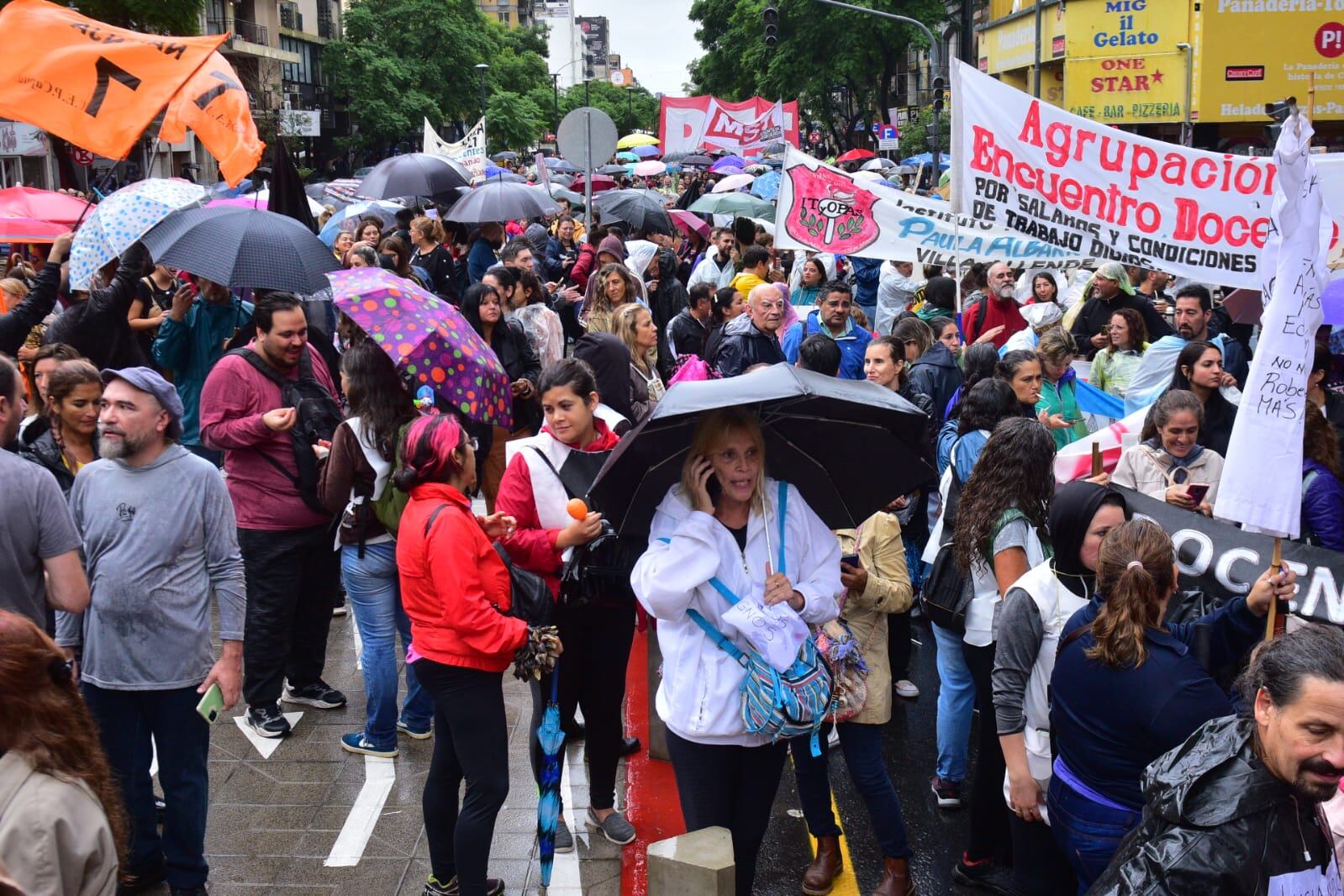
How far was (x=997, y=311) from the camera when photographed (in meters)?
10.8

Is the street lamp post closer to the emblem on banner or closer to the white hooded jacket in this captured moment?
the emblem on banner

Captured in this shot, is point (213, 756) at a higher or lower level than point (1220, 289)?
lower

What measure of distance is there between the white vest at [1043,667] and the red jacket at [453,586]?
1648 mm

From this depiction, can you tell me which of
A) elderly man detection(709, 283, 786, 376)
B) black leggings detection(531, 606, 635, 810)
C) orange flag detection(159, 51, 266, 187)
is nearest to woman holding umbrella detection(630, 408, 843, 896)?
black leggings detection(531, 606, 635, 810)

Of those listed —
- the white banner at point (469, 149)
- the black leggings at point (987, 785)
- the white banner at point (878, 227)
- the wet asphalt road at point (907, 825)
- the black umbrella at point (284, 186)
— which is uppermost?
the white banner at point (469, 149)

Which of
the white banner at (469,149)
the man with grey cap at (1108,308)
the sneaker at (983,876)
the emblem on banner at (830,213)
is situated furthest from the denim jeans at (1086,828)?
the white banner at (469,149)

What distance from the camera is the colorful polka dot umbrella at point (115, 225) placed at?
256 inches

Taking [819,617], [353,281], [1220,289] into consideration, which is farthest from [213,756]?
[1220,289]

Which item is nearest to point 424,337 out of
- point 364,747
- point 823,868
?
point 364,747

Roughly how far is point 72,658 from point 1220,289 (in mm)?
11016

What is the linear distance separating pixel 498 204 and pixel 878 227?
5.05 meters

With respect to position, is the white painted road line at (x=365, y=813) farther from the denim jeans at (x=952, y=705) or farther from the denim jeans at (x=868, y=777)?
the denim jeans at (x=952, y=705)

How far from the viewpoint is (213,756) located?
19.7 ft

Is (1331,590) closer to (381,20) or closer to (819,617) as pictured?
(819,617)
